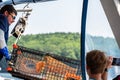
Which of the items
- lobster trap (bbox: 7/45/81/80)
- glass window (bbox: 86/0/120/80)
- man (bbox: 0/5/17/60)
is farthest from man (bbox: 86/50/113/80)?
man (bbox: 0/5/17/60)

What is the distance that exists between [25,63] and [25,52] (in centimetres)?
8

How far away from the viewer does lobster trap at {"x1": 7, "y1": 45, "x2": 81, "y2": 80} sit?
2199mm

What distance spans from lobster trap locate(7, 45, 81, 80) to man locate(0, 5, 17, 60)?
11 cm

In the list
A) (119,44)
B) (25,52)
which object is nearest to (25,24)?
(25,52)

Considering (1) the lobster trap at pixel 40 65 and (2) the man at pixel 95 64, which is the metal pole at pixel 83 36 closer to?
(2) the man at pixel 95 64

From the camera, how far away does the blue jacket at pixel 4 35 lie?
2.32 metres

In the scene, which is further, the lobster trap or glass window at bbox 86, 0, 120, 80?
the lobster trap

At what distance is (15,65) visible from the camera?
2.45 metres

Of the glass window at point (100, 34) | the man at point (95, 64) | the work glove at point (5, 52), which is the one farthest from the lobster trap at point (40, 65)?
the man at point (95, 64)

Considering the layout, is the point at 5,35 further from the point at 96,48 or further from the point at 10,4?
the point at 96,48

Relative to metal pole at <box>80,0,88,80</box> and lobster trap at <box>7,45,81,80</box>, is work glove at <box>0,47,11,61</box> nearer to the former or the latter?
lobster trap at <box>7,45,81,80</box>

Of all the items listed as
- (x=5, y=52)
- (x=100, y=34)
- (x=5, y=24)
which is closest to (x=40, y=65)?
(x=5, y=52)

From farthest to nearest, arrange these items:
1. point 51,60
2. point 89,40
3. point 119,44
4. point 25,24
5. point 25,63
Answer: point 25,24, point 25,63, point 51,60, point 119,44, point 89,40

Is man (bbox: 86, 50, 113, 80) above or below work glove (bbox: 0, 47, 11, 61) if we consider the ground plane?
above
